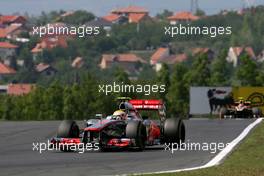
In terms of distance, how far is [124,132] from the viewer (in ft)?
81.9

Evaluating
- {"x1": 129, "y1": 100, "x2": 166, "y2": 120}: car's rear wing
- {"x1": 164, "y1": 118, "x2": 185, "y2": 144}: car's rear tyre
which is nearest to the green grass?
{"x1": 164, "y1": 118, "x2": 185, "y2": 144}: car's rear tyre

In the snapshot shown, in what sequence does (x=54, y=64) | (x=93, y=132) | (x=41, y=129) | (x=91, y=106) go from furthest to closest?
(x=54, y=64)
(x=91, y=106)
(x=41, y=129)
(x=93, y=132)

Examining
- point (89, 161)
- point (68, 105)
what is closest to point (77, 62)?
point (68, 105)

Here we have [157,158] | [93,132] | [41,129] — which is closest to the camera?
[157,158]

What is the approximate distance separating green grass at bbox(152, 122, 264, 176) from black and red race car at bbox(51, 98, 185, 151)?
177 cm

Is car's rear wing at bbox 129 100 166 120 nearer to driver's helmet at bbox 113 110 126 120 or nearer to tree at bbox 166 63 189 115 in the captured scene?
driver's helmet at bbox 113 110 126 120

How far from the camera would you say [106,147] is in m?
24.6

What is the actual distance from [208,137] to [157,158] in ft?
30.6

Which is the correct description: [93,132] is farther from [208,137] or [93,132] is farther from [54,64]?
[54,64]

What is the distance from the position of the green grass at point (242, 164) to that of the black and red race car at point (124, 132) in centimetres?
177

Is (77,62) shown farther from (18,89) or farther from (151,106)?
(151,106)

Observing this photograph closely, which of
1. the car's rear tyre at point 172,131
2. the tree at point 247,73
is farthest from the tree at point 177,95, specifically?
the car's rear tyre at point 172,131

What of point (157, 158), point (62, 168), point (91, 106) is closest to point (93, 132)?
point (157, 158)

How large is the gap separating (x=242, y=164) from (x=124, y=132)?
544cm
